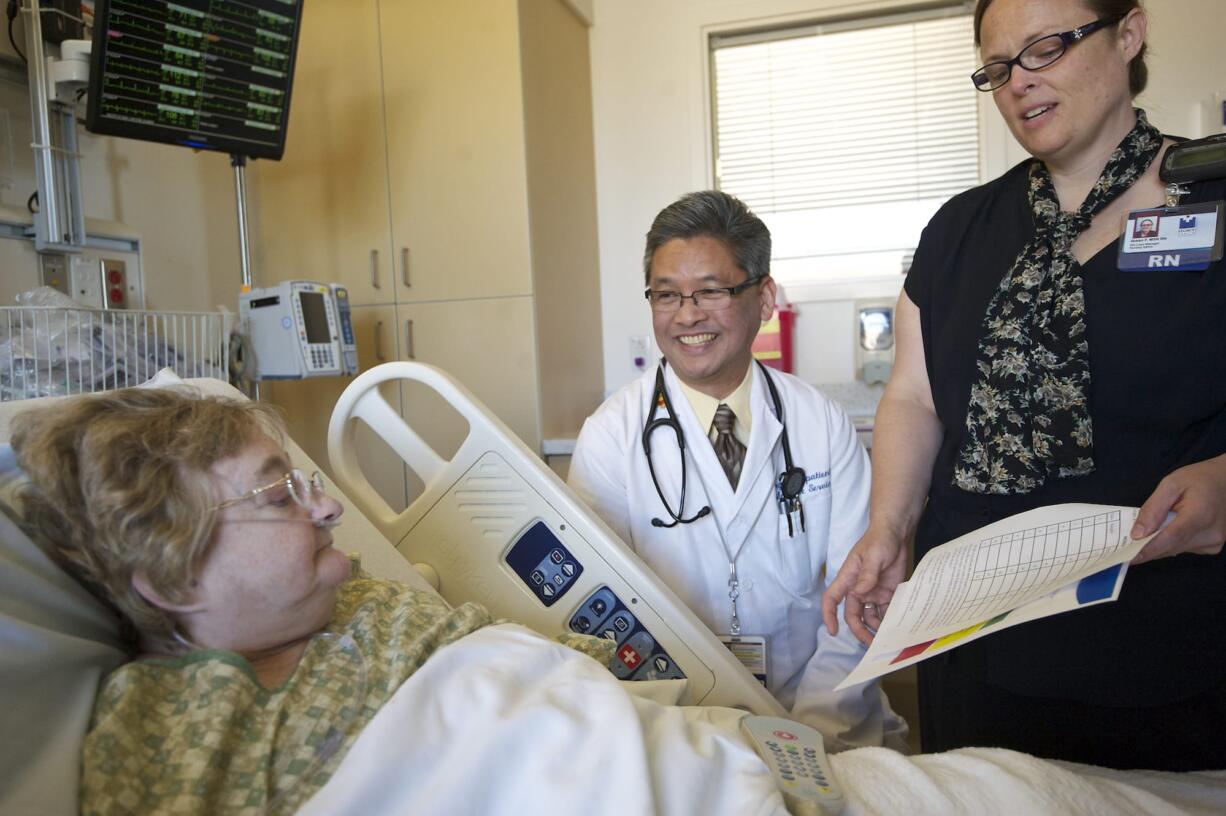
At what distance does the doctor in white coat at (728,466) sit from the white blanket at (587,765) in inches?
27.8

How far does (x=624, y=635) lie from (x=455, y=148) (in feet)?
7.72

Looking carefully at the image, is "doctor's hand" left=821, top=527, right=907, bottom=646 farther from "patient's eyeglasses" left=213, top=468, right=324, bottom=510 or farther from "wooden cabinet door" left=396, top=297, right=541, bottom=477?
"wooden cabinet door" left=396, top=297, right=541, bottom=477

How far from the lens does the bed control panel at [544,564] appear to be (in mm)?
1512

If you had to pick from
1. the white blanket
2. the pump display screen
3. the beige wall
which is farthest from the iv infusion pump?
the white blanket

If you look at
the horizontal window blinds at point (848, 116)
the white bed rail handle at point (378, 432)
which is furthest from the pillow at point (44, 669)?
the horizontal window blinds at point (848, 116)

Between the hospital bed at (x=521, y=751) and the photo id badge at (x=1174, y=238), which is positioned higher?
the photo id badge at (x=1174, y=238)

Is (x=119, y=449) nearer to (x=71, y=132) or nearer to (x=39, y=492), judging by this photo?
(x=39, y=492)

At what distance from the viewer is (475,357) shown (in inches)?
132

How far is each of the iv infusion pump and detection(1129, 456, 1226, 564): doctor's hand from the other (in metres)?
2.14

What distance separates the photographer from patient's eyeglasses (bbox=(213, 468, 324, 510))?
1.09 m

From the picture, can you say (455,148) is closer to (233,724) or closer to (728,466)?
(728,466)

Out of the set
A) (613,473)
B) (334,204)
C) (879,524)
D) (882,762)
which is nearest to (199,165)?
(334,204)

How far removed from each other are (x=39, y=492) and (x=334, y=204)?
105 inches

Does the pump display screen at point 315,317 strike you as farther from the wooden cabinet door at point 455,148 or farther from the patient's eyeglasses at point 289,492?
the patient's eyeglasses at point 289,492
